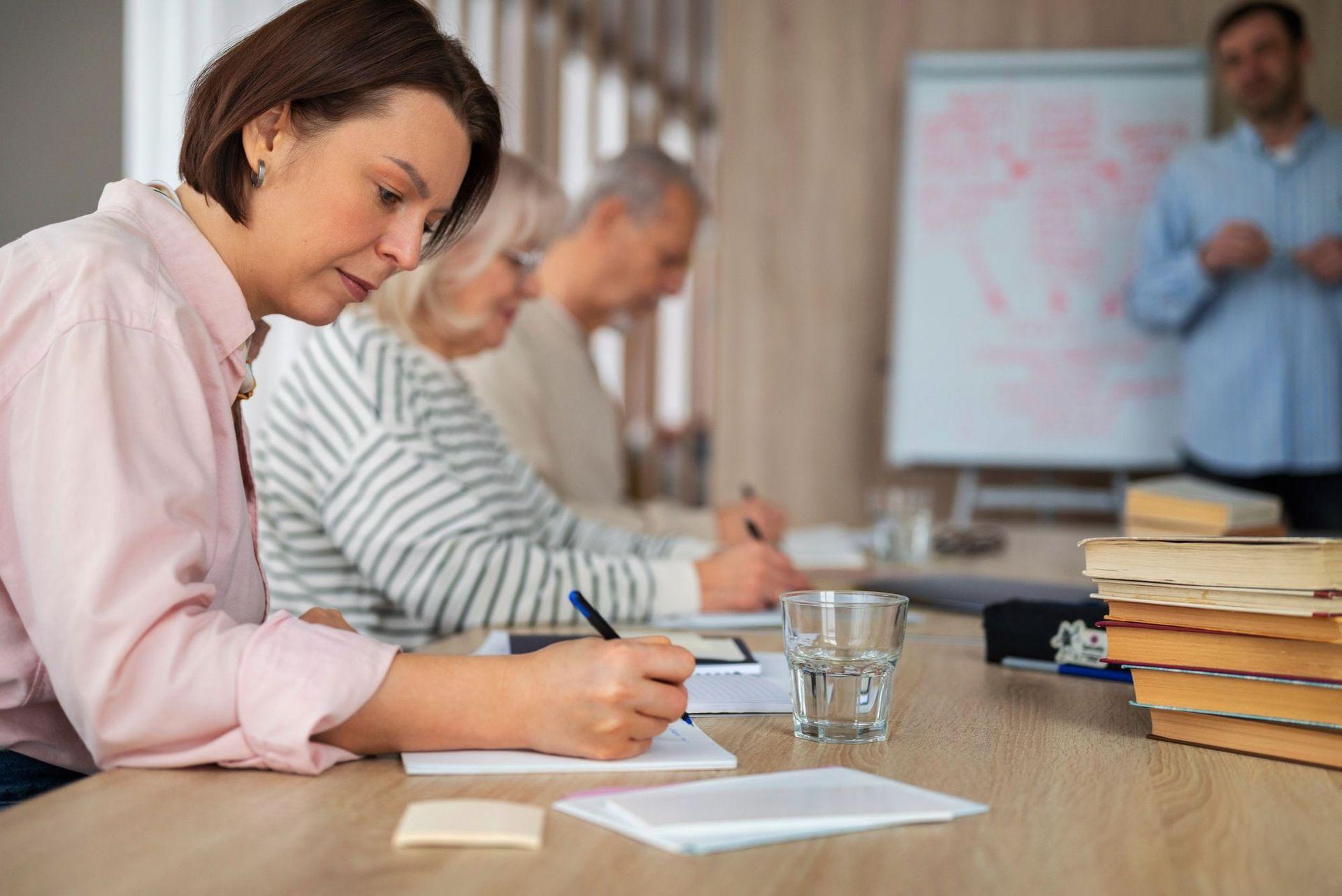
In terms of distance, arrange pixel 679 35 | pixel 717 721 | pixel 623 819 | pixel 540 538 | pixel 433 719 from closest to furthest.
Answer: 1. pixel 623 819
2. pixel 433 719
3. pixel 717 721
4. pixel 540 538
5. pixel 679 35

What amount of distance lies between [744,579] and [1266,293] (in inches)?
101

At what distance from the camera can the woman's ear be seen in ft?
3.06

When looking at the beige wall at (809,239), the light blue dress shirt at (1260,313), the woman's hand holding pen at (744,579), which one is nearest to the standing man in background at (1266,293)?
the light blue dress shirt at (1260,313)

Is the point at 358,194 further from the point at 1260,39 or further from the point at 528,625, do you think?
the point at 1260,39

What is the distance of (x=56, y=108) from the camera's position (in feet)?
6.08

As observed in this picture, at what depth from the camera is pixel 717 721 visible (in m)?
0.92

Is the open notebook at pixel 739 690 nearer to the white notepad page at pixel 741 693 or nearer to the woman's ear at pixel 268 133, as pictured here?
the white notepad page at pixel 741 693

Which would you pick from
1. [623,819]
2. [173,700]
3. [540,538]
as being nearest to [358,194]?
[173,700]

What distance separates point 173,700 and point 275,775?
0.07 meters

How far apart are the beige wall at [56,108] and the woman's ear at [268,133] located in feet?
3.20

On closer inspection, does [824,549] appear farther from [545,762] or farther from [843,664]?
[545,762]

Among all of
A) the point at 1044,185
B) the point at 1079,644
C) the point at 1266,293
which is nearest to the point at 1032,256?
the point at 1044,185

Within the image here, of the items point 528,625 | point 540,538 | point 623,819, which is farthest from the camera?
point 540,538

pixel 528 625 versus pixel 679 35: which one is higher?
pixel 679 35
